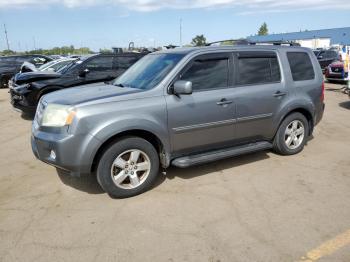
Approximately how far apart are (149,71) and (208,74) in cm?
83

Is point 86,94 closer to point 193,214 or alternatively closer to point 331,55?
point 193,214

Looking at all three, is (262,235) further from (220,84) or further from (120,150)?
(220,84)

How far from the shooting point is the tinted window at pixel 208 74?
15.5 ft

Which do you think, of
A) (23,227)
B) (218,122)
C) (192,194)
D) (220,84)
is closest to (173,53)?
(220,84)

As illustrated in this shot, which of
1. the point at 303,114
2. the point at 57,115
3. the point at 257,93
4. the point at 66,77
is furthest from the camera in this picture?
the point at 66,77

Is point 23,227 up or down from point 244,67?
down

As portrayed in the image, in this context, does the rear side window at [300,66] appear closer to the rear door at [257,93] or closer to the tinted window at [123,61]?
the rear door at [257,93]

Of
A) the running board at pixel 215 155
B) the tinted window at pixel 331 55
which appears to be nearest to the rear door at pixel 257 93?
the running board at pixel 215 155

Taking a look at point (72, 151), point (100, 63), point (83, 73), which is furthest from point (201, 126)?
point (100, 63)

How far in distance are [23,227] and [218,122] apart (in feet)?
8.94

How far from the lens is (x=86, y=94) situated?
449 centimetres

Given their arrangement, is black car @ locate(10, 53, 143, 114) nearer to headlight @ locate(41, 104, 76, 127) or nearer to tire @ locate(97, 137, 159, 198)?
headlight @ locate(41, 104, 76, 127)

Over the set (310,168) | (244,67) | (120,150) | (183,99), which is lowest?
(310,168)

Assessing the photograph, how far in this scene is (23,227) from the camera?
3676 mm
